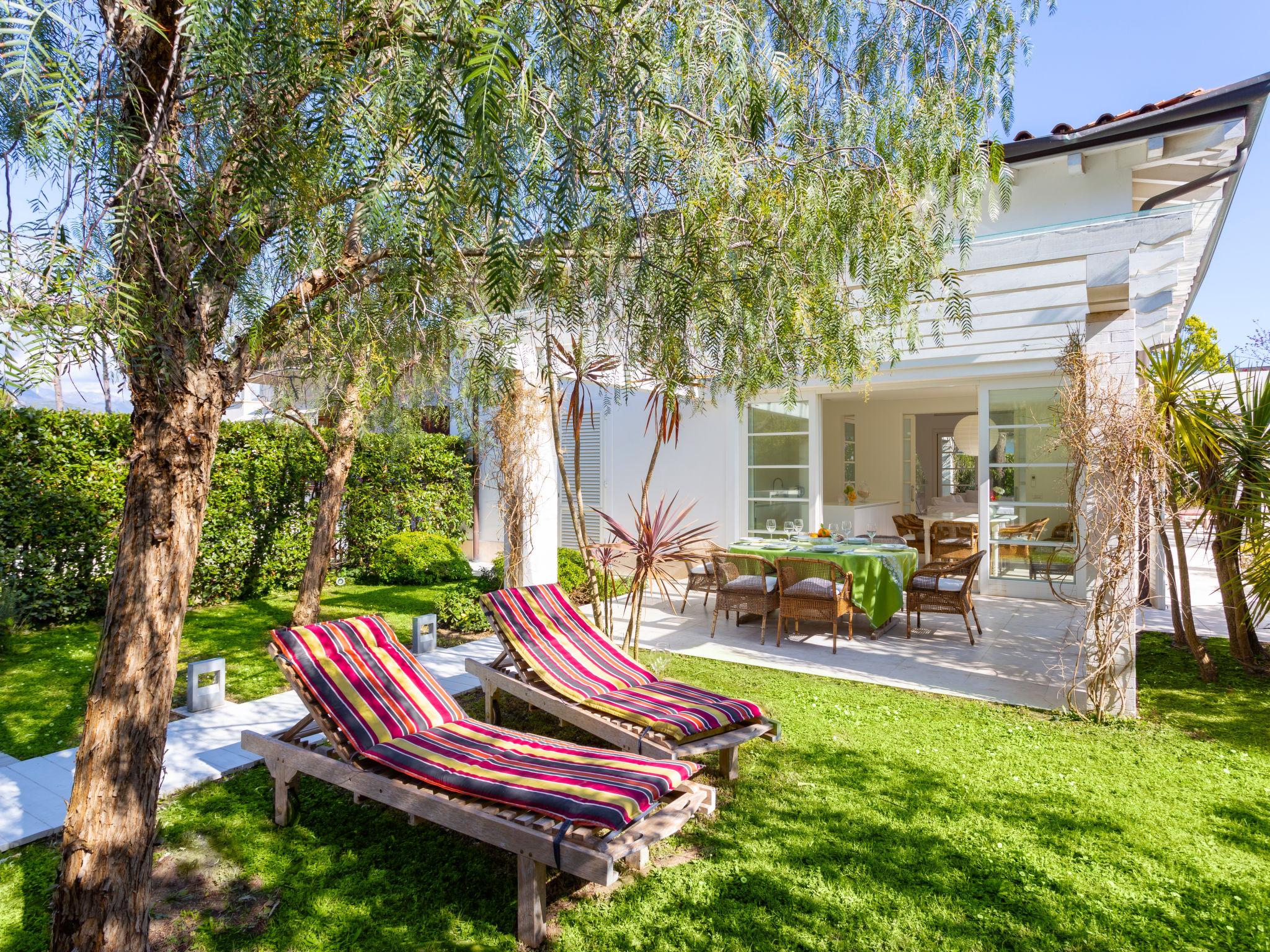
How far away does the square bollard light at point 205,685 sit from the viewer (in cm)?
500

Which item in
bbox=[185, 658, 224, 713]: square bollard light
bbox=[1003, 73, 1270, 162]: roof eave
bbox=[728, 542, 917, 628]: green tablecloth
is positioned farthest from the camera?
bbox=[728, 542, 917, 628]: green tablecloth

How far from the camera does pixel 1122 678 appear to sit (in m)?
4.93

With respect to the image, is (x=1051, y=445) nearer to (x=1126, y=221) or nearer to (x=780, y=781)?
(x=1126, y=221)

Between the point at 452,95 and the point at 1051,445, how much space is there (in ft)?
19.2

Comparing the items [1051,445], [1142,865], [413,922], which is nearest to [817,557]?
[1051,445]

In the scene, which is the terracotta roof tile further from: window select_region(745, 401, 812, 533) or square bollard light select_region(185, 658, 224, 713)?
square bollard light select_region(185, 658, 224, 713)

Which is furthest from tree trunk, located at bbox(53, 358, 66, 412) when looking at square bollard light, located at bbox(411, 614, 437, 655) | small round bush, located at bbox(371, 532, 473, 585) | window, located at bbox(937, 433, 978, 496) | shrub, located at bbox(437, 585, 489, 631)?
window, located at bbox(937, 433, 978, 496)

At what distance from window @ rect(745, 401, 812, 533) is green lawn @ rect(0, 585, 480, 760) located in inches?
191

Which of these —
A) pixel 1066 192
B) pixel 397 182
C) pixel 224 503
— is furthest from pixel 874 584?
pixel 224 503

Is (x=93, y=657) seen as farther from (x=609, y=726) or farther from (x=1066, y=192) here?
(x=1066, y=192)

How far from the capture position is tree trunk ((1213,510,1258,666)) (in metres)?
5.50

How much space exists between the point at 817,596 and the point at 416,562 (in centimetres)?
585

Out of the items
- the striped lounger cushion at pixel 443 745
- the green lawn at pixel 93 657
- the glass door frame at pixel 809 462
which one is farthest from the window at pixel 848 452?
the striped lounger cushion at pixel 443 745

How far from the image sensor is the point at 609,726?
3.80 metres
